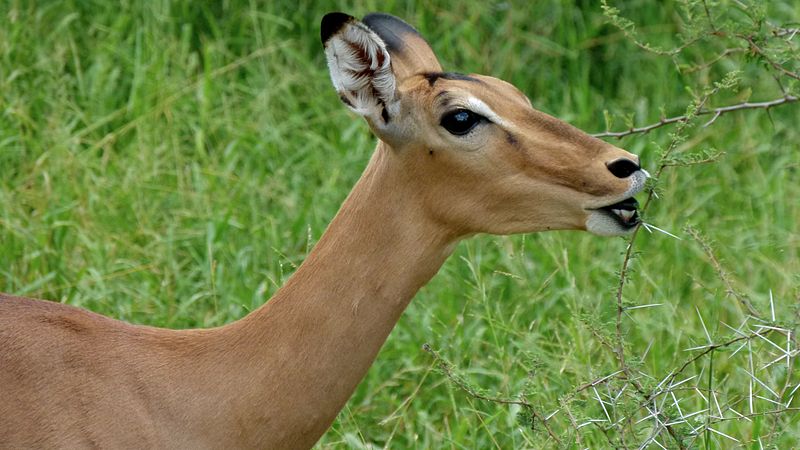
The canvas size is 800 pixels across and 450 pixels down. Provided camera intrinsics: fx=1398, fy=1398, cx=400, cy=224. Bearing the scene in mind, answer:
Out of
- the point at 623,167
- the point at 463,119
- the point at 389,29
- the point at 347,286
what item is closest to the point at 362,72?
the point at 463,119

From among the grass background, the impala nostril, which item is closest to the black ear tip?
the impala nostril

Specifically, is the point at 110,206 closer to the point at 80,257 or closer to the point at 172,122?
the point at 80,257

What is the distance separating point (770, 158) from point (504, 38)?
1.50m

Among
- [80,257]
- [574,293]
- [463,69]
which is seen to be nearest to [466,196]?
[574,293]

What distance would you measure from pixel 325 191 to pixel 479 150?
243cm

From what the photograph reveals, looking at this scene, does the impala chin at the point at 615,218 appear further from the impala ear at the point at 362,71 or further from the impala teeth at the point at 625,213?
the impala ear at the point at 362,71

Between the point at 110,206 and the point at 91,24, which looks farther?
the point at 91,24

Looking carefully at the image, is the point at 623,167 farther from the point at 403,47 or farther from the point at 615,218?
the point at 403,47

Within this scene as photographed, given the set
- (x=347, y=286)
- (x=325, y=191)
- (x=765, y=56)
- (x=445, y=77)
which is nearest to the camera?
(x=347, y=286)

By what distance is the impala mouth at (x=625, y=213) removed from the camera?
3500mm

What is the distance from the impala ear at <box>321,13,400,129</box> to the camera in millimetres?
3559

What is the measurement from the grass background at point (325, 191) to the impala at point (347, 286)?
1.53 feet

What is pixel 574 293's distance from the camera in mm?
4977

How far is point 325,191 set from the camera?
5.94 meters
